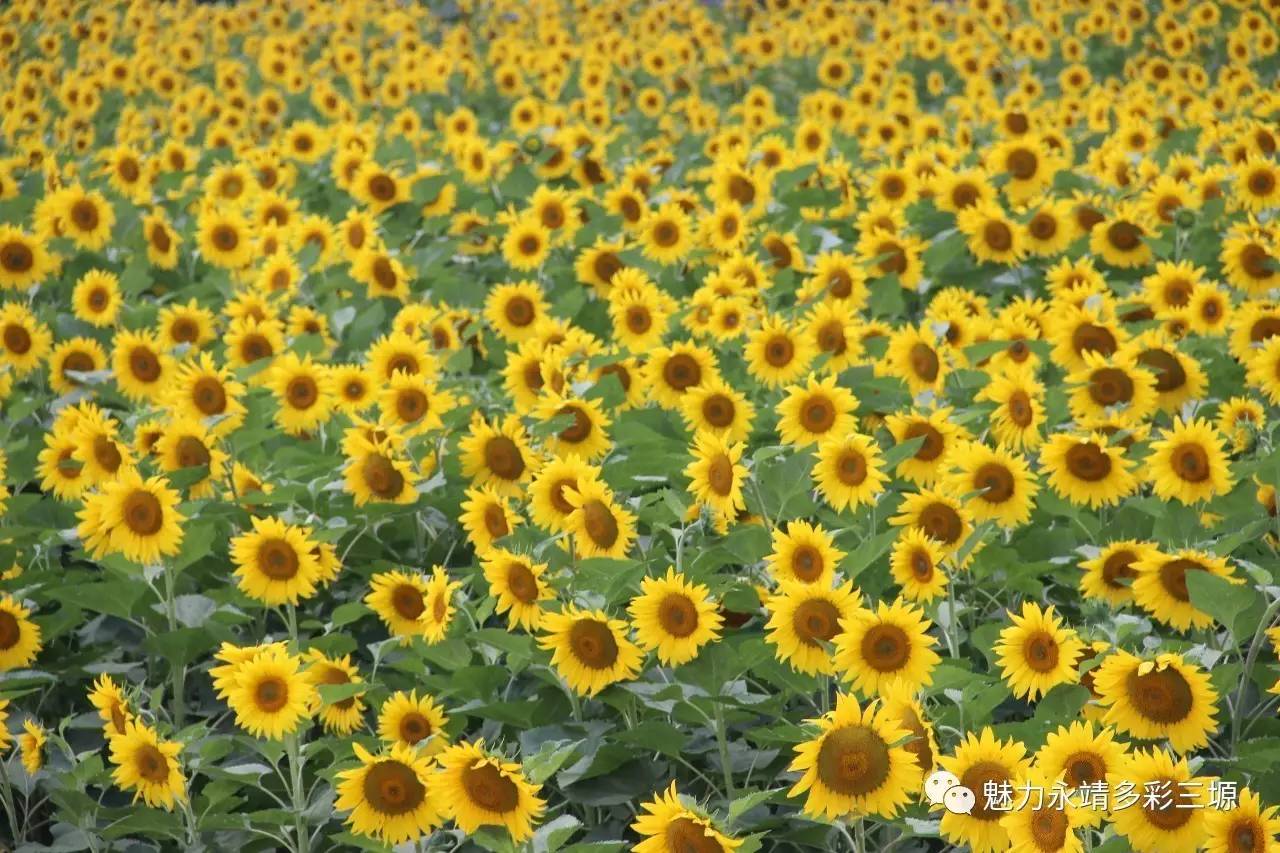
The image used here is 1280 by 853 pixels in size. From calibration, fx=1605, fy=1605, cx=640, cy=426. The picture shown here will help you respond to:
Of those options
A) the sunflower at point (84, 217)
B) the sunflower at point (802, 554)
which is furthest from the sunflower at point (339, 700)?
the sunflower at point (84, 217)

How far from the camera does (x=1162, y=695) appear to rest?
9.70 ft

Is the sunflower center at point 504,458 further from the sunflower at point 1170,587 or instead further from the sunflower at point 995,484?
the sunflower at point 1170,587

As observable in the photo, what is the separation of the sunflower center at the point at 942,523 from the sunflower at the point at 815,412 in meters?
0.42

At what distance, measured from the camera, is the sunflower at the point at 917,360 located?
4625mm

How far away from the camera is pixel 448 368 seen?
17.8 feet

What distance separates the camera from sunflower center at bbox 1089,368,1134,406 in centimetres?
443

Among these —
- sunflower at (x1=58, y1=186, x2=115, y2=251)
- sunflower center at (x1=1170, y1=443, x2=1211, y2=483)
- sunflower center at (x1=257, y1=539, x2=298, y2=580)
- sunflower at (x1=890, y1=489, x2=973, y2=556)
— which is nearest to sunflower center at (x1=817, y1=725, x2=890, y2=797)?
sunflower at (x1=890, y1=489, x2=973, y2=556)

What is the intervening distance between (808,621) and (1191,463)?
1318mm

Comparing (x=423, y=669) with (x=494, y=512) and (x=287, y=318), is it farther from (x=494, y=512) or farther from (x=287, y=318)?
(x=287, y=318)

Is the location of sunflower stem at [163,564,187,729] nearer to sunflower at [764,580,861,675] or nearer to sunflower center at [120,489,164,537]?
sunflower center at [120,489,164,537]

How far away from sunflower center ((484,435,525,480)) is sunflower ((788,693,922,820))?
173 cm

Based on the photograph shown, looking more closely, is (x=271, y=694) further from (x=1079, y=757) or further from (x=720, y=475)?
(x=1079, y=757)

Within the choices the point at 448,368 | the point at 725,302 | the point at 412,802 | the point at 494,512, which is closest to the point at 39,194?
the point at 448,368

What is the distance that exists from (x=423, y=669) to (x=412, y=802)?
72cm
